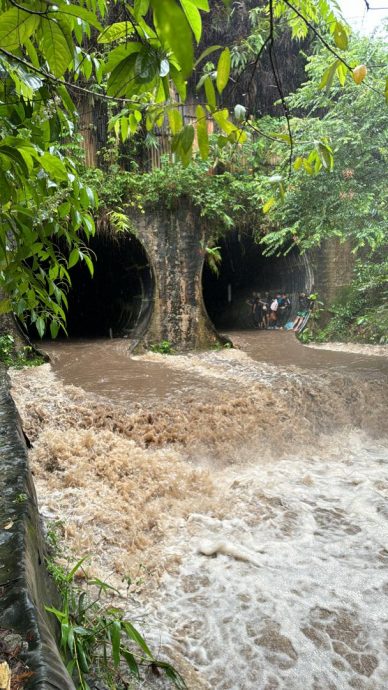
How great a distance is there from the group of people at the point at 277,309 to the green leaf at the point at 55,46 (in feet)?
33.9

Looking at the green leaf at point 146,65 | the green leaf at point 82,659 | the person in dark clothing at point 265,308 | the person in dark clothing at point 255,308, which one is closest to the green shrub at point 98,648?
the green leaf at point 82,659

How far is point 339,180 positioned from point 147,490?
649 centimetres

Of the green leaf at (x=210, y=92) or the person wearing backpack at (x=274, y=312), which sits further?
the person wearing backpack at (x=274, y=312)

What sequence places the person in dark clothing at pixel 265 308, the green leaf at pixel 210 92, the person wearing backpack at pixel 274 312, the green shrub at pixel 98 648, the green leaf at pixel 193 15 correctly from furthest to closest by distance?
the person in dark clothing at pixel 265 308, the person wearing backpack at pixel 274 312, the green shrub at pixel 98 648, the green leaf at pixel 210 92, the green leaf at pixel 193 15

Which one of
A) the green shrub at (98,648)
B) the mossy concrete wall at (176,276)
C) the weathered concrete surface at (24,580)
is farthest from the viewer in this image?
the mossy concrete wall at (176,276)

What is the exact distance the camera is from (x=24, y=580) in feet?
5.32

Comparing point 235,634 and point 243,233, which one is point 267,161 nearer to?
point 243,233

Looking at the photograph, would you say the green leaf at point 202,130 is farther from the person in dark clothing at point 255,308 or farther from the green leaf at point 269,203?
the person in dark clothing at point 255,308

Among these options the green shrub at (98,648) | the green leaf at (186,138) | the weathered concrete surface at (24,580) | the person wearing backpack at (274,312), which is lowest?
the green shrub at (98,648)

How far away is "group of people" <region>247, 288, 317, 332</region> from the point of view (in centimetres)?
1113

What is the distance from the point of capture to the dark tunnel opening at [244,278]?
1180 centimetres

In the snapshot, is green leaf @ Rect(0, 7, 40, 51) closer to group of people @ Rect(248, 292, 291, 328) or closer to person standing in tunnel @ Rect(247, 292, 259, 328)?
group of people @ Rect(248, 292, 291, 328)

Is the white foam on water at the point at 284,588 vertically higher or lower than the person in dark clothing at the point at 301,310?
lower

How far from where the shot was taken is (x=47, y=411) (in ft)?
18.8
